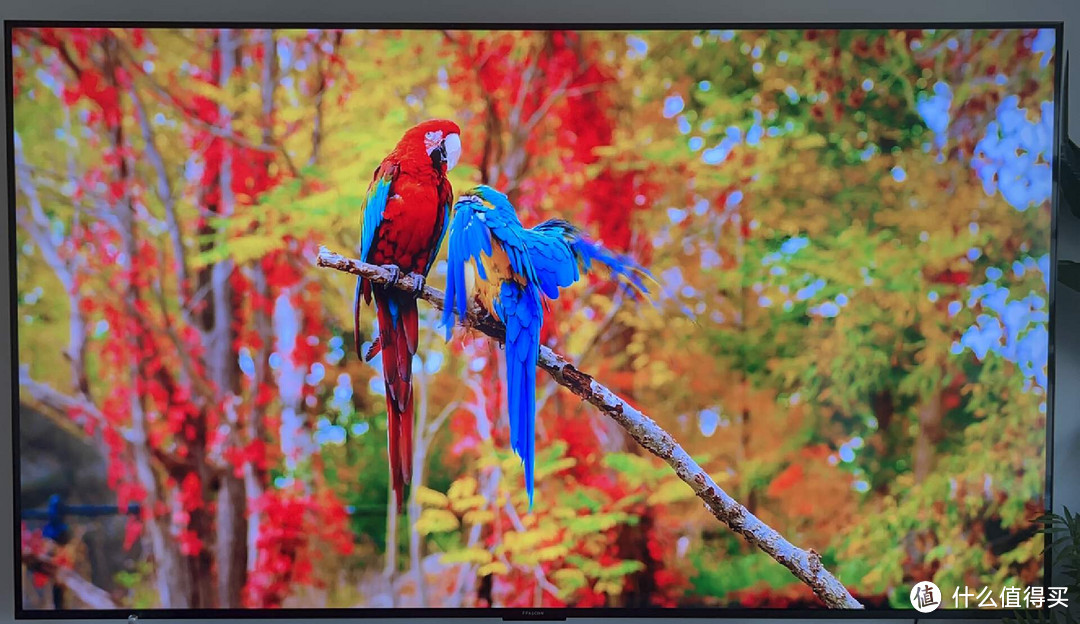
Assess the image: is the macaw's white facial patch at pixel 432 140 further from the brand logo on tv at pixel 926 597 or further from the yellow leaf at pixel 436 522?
the brand logo on tv at pixel 926 597

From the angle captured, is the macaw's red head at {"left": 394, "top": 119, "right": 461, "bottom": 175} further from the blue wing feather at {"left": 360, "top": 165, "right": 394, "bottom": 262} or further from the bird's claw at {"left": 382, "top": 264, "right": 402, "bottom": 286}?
the bird's claw at {"left": 382, "top": 264, "right": 402, "bottom": 286}

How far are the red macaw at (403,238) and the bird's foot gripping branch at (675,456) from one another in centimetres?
5

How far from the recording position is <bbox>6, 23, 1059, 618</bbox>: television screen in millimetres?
1679

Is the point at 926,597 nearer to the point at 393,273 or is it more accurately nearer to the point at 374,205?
the point at 393,273

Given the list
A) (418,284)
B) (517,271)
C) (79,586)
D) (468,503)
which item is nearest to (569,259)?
(517,271)

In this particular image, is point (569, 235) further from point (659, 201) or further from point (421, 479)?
point (421, 479)

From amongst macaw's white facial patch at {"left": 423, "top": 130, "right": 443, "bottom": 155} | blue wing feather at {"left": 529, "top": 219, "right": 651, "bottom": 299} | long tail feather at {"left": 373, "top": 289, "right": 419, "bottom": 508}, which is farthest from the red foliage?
macaw's white facial patch at {"left": 423, "top": 130, "right": 443, "bottom": 155}

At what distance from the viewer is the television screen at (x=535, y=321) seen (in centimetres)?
168

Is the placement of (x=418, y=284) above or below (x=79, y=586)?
above

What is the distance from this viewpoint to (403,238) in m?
1.67

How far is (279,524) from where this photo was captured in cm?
170

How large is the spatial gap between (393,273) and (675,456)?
0.77 metres

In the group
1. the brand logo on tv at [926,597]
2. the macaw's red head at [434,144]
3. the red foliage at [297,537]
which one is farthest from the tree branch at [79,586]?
the brand logo on tv at [926,597]

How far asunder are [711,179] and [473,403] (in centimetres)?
75
